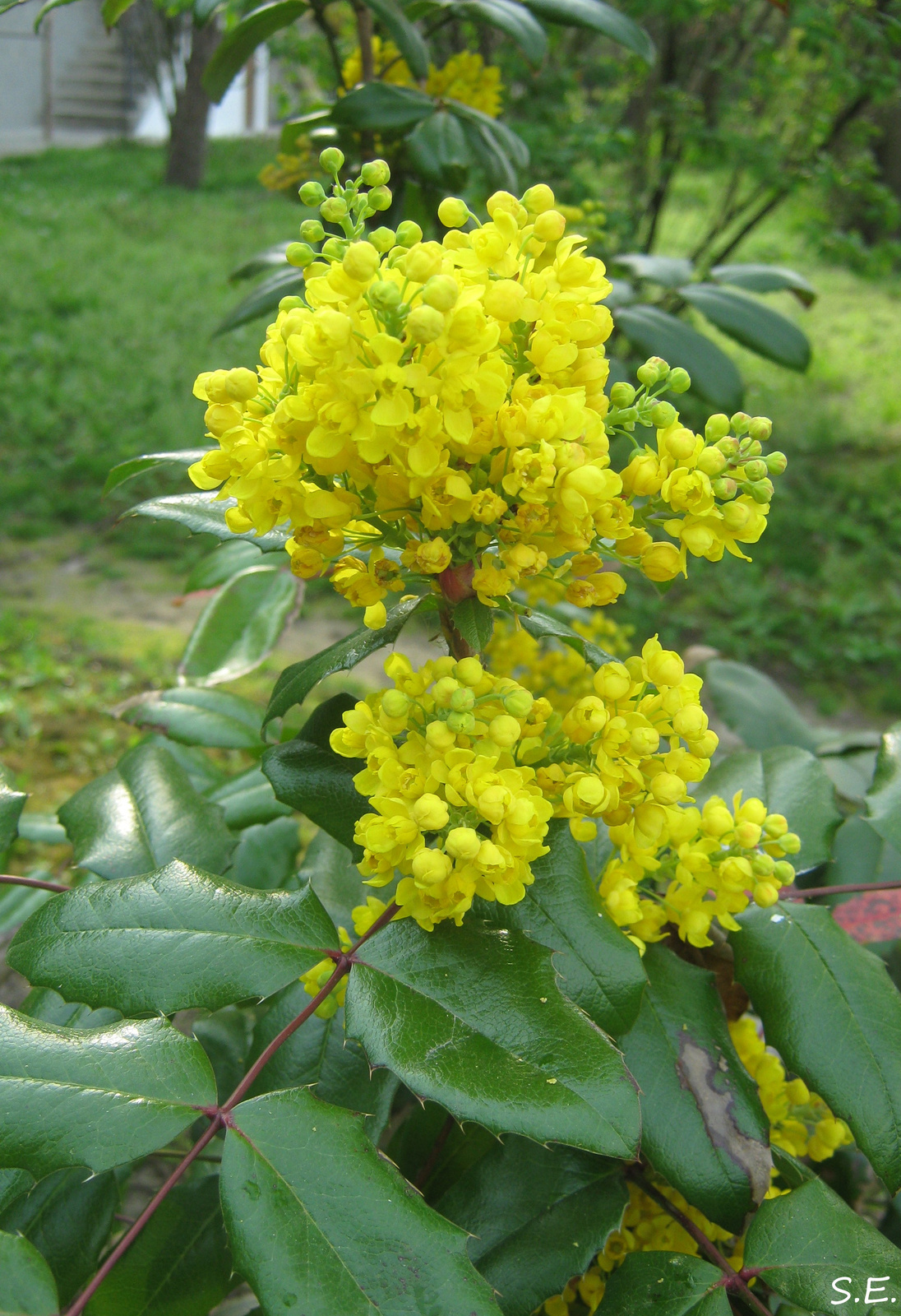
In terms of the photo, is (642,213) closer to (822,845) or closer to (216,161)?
(822,845)

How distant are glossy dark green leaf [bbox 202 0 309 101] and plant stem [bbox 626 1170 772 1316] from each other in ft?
5.17

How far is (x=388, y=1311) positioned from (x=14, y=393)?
4813 millimetres

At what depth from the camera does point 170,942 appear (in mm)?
790

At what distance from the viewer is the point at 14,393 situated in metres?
4.68

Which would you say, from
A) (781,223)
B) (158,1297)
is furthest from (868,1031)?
(781,223)

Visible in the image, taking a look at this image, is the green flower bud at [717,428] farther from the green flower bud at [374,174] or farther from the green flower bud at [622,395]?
the green flower bud at [374,174]

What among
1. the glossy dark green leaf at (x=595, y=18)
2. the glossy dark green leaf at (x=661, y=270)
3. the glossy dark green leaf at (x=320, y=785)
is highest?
the glossy dark green leaf at (x=595, y=18)

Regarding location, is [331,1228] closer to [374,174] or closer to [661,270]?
[374,174]

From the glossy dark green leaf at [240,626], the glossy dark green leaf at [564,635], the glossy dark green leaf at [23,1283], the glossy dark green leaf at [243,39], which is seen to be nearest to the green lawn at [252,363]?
the glossy dark green leaf at [240,626]

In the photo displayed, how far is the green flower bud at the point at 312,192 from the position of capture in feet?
2.46

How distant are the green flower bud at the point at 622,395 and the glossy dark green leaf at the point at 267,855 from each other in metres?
0.79

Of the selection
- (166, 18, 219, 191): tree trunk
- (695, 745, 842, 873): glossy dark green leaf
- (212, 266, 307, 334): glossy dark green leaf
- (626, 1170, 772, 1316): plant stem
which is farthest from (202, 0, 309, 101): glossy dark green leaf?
(166, 18, 219, 191): tree trunk

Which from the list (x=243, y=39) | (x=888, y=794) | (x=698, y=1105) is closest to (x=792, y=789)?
(x=888, y=794)

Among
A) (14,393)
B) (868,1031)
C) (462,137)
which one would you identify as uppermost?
(462,137)
